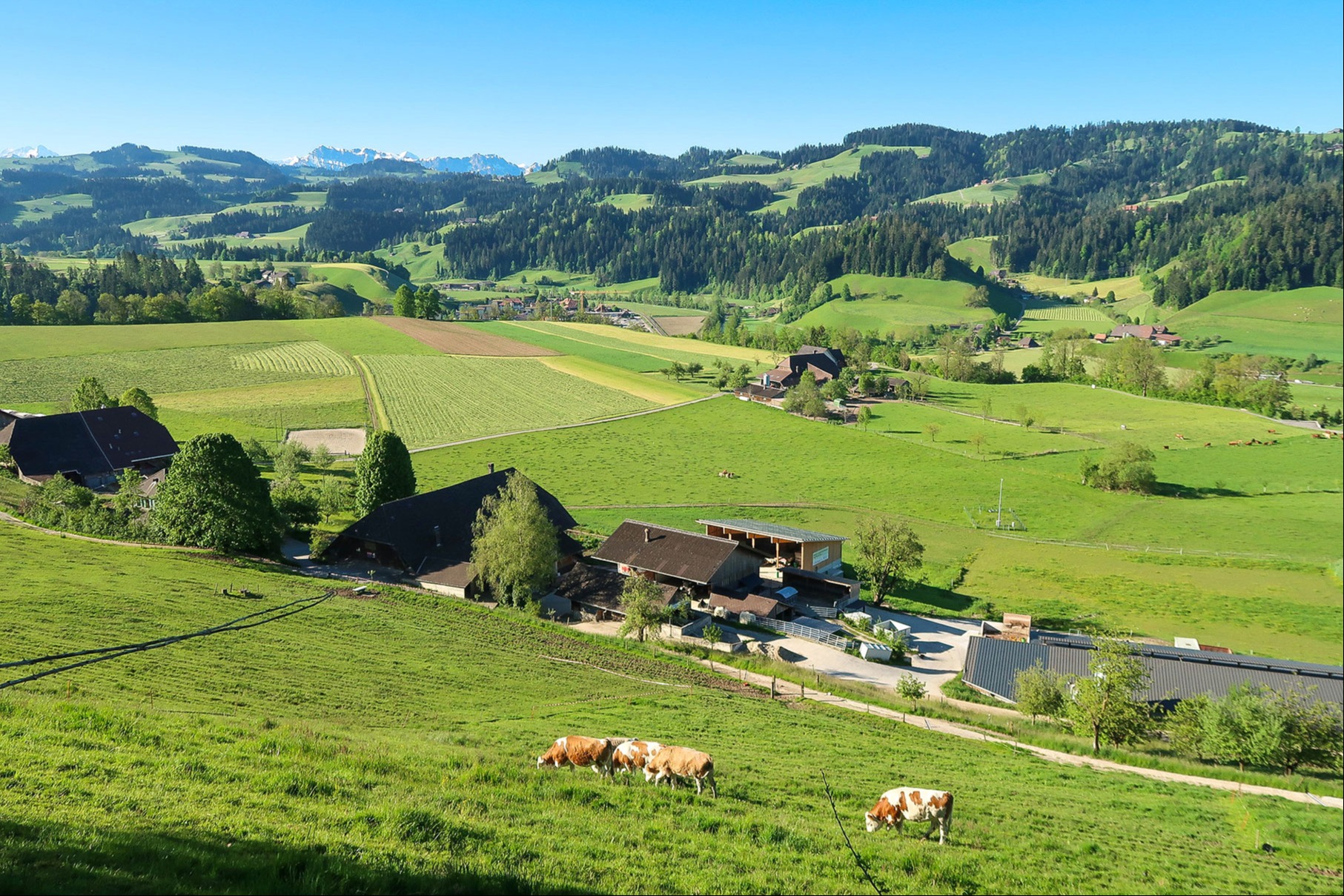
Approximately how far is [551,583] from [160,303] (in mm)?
122552

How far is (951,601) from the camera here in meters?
42.7

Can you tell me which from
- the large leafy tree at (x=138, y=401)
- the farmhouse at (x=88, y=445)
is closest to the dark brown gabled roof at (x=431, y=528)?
the farmhouse at (x=88, y=445)

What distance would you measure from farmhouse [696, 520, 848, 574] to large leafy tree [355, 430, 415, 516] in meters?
20.7

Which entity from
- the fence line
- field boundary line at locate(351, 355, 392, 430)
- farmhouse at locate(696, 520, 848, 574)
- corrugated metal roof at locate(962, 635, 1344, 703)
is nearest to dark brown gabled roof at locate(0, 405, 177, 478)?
field boundary line at locate(351, 355, 392, 430)

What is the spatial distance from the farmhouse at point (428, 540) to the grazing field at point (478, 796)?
14.1 metres

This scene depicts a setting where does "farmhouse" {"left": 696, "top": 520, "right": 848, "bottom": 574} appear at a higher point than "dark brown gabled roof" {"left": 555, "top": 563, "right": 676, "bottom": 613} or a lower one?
higher

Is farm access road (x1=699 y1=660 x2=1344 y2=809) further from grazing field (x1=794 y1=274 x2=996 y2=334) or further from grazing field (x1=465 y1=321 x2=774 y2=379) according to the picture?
grazing field (x1=794 y1=274 x2=996 y2=334)

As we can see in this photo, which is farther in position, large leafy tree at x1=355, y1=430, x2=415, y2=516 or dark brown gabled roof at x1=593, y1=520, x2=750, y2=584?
large leafy tree at x1=355, y1=430, x2=415, y2=516

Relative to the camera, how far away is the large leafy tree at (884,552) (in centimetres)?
4222

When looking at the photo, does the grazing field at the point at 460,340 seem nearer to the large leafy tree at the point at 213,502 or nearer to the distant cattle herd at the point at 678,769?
the large leafy tree at the point at 213,502

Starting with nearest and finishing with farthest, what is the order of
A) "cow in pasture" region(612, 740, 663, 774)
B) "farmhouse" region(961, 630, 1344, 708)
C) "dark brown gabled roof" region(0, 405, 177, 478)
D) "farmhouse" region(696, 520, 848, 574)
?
"cow in pasture" region(612, 740, 663, 774), "farmhouse" region(961, 630, 1344, 708), "farmhouse" region(696, 520, 848, 574), "dark brown gabled roof" region(0, 405, 177, 478)

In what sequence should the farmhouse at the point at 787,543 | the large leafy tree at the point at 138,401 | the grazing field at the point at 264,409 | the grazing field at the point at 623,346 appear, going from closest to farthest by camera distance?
the farmhouse at the point at 787,543 < the large leafy tree at the point at 138,401 < the grazing field at the point at 264,409 < the grazing field at the point at 623,346

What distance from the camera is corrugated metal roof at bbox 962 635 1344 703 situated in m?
24.0

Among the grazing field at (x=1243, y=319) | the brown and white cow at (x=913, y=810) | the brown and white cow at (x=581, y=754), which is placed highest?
the grazing field at (x=1243, y=319)
